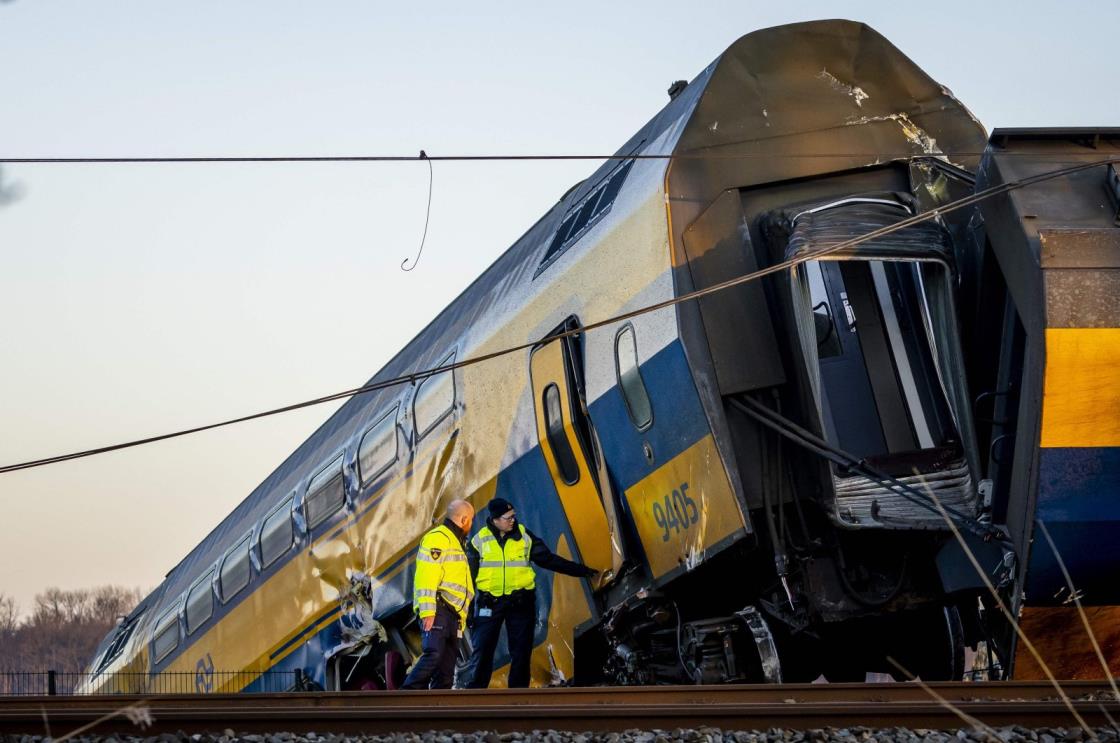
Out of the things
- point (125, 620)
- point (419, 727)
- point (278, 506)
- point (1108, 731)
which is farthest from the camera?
point (125, 620)

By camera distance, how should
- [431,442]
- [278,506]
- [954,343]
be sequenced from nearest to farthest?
[954,343] → [431,442] → [278,506]

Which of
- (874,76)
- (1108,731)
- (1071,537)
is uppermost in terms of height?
(874,76)

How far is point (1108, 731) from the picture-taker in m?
5.29

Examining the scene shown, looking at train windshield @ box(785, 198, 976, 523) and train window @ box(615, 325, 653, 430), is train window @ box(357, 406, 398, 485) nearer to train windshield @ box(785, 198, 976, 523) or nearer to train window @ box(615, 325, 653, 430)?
train window @ box(615, 325, 653, 430)

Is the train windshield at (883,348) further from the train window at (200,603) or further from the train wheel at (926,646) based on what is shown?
the train window at (200,603)

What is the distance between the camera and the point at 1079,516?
7.50 m

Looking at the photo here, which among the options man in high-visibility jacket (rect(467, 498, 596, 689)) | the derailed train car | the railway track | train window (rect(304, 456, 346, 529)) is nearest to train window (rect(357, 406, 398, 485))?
train window (rect(304, 456, 346, 529))

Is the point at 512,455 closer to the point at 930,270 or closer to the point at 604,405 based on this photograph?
the point at 604,405

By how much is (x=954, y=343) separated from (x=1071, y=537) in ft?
4.77

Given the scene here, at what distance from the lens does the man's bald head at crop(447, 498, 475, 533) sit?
10.1 meters

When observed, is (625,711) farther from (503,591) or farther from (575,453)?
(503,591)

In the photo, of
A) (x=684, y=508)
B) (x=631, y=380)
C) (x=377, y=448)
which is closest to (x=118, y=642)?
(x=377, y=448)

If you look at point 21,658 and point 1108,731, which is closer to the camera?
point 1108,731

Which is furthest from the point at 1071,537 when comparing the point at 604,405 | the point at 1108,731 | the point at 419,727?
→ the point at 419,727
